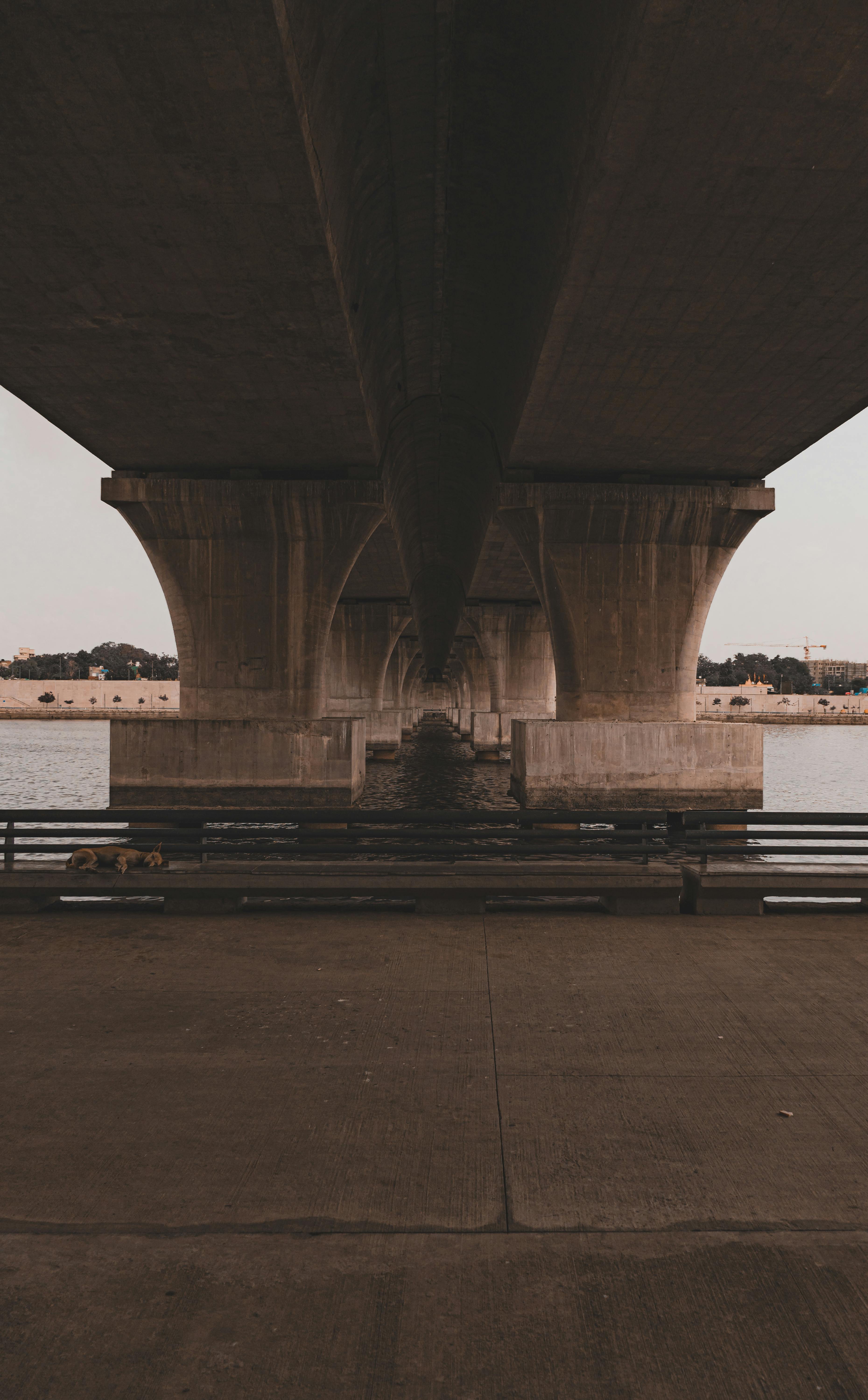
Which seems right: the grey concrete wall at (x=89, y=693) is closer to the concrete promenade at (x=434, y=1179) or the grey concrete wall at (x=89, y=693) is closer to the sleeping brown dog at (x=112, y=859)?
the sleeping brown dog at (x=112, y=859)

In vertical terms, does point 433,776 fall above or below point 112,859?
below

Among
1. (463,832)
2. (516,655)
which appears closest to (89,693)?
(516,655)

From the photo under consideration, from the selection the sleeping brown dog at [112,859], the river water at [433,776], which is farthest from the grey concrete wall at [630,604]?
the sleeping brown dog at [112,859]

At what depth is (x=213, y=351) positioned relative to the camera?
14.7 meters

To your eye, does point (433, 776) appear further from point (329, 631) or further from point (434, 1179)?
point (434, 1179)

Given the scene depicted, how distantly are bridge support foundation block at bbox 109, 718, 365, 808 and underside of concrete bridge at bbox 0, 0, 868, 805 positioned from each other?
0.29 feet

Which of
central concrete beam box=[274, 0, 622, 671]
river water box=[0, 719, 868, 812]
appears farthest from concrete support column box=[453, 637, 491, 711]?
central concrete beam box=[274, 0, 622, 671]

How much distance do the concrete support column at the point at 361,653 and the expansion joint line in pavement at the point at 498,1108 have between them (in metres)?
49.2

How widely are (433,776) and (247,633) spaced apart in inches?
665

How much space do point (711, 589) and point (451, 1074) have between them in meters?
23.0

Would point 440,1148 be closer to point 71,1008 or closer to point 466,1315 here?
point 466,1315

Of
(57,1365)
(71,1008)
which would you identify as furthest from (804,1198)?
(71,1008)

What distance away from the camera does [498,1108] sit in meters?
4.42

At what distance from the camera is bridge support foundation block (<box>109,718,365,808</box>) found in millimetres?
23453
